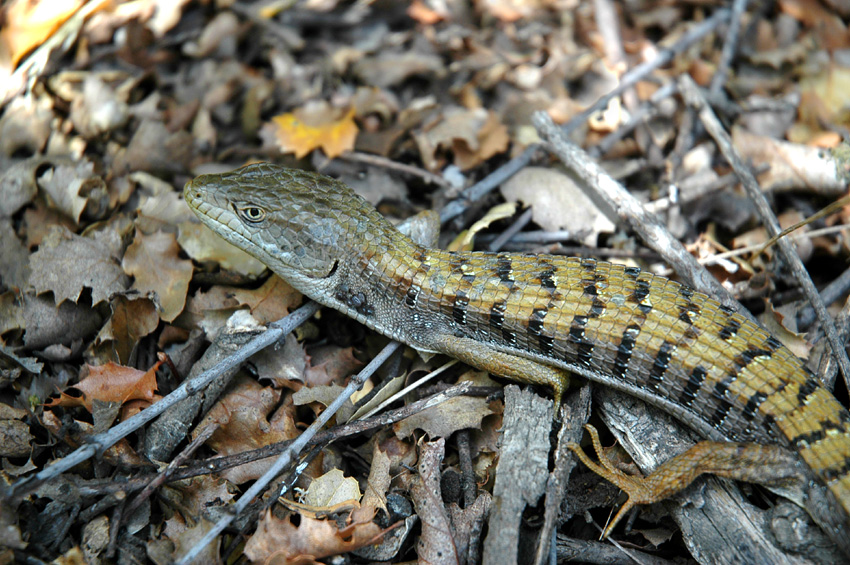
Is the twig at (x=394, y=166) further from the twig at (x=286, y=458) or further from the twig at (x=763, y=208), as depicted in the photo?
the twig at (x=763, y=208)

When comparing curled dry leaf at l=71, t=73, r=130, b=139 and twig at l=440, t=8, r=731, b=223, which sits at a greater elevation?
curled dry leaf at l=71, t=73, r=130, b=139

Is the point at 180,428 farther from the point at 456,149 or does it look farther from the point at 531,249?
the point at 456,149

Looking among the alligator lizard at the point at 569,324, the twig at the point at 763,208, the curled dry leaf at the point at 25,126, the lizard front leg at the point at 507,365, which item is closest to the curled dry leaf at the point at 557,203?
the alligator lizard at the point at 569,324

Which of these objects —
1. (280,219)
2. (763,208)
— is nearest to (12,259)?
(280,219)

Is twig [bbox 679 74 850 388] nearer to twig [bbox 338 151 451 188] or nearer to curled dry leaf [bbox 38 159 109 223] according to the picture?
twig [bbox 338 151 451 188]

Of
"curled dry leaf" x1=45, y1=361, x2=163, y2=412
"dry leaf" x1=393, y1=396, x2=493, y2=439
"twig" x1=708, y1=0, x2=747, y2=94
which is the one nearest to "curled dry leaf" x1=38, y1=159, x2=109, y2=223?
"curled dry leaf" x1=45, y1=361, x2=163, y2=412

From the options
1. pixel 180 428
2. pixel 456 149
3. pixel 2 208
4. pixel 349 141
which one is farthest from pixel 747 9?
pixel 2 208
